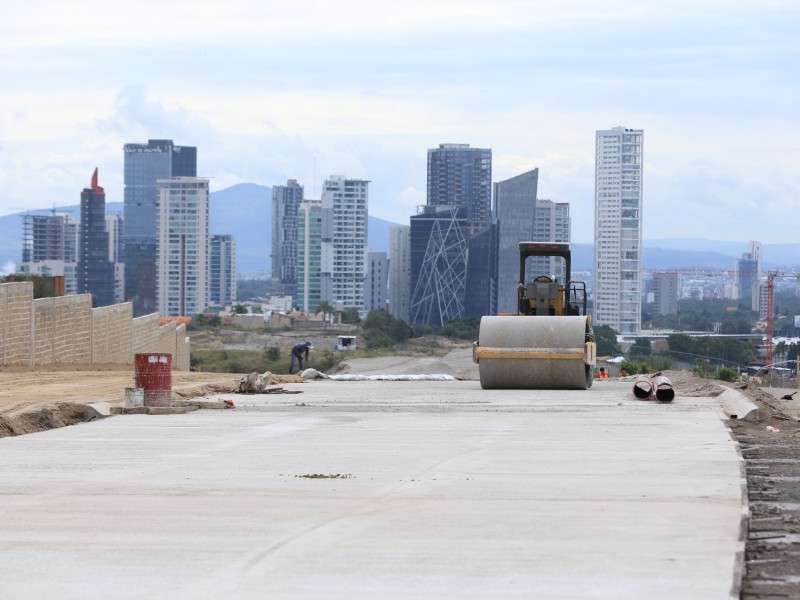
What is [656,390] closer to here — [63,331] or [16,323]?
[16,323]

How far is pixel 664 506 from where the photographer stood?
9.76 metres

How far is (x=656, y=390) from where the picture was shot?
2158cm

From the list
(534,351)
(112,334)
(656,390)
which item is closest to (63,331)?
(112,334)

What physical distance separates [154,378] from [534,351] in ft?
27.1

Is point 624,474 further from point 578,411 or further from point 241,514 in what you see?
point 578,411

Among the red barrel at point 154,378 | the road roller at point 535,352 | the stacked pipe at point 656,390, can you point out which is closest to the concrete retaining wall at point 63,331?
the road roller at point 535,352

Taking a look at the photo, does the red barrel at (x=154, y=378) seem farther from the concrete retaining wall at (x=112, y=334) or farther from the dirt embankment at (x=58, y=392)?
the concrete retaining wall at (x=112, y=334)

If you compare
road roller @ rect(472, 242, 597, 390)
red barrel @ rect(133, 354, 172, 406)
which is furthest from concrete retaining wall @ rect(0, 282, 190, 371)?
red barrel @ rect(133, 354, 172, 406)

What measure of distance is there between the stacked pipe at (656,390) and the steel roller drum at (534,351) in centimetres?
211

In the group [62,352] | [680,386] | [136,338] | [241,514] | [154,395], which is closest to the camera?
[241,514]

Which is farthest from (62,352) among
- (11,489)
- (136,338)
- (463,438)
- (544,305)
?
(11,489)

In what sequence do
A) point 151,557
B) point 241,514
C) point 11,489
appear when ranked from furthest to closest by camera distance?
1. point 11,489
2. point 241,514
3. point 151,557

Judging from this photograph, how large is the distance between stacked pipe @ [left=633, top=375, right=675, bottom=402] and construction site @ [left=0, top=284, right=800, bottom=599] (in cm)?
99

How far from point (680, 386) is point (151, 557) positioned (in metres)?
19.0
